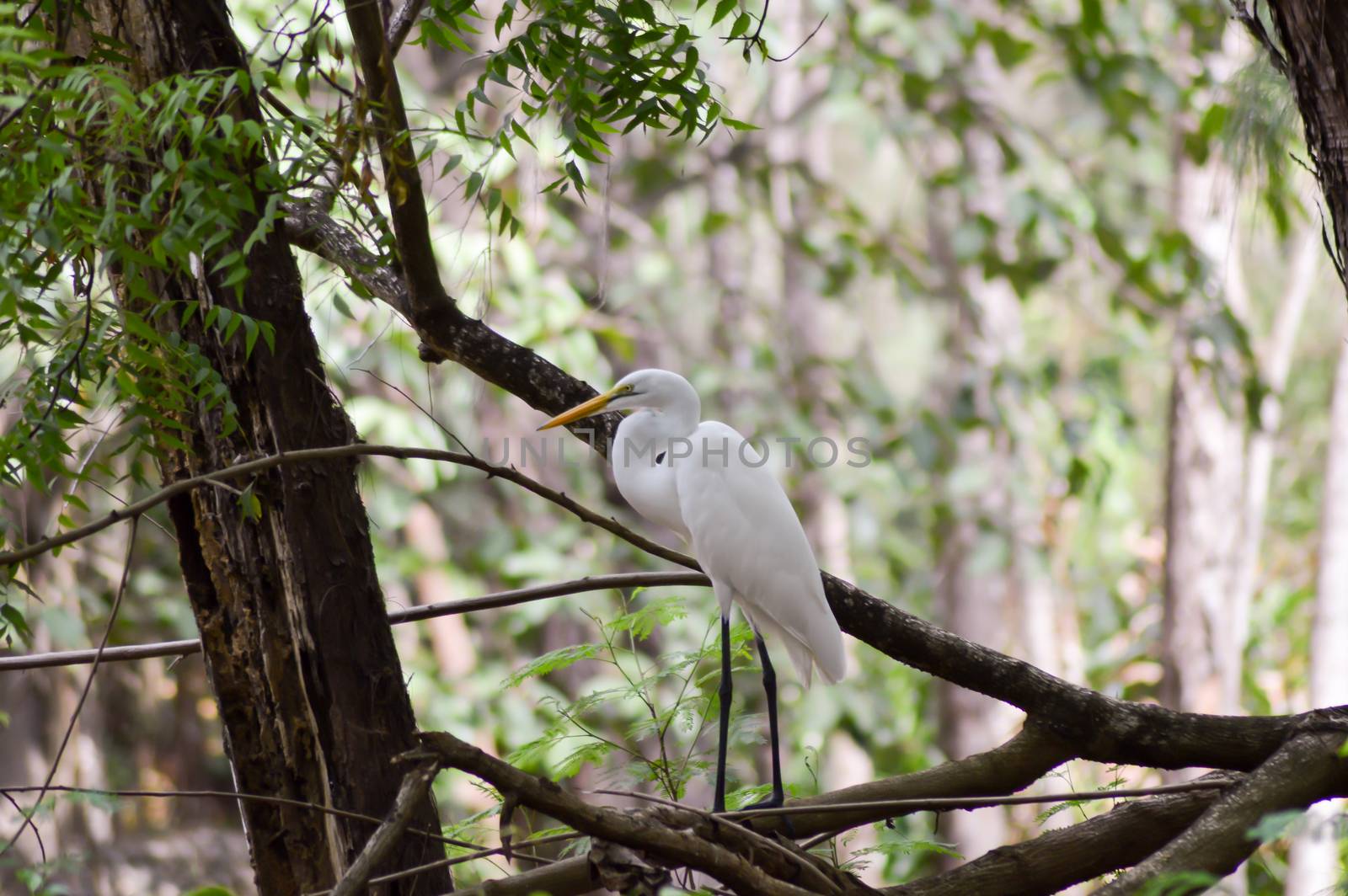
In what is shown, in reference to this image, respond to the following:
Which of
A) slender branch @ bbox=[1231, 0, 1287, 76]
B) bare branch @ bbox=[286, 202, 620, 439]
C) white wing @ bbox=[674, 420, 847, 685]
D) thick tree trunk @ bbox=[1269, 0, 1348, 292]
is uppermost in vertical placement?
slender branch @ bbox=[1231, 0, 1287, 76]

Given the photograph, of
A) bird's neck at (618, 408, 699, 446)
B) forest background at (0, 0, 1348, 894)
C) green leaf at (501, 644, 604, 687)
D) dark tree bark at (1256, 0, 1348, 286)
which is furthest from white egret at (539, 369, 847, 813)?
forest background at (0, 0, 1348, 894)

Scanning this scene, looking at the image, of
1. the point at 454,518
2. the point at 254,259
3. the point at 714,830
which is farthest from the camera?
the point at 454,518

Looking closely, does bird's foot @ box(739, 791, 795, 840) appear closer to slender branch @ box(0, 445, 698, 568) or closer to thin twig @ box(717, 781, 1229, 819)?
thin twig @ box(717, 781, 1229, 819)

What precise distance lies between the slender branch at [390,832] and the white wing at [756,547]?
1088mm

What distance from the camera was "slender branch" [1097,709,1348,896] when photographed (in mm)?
1605

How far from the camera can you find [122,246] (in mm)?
1389

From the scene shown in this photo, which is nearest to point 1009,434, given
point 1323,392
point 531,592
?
point 531,592

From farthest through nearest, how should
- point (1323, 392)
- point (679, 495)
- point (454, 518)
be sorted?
point (1323, 392) < point (454, 518) < point (679, 495)

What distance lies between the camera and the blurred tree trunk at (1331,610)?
473cm

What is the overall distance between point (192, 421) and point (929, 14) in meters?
4.83

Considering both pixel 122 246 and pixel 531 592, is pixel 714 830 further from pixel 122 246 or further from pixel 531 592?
pixel 122 246

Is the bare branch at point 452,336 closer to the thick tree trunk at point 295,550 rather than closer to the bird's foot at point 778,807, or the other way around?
the thick tree trunk at point 295,550

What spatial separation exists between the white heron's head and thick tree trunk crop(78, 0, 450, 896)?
0.56 meters

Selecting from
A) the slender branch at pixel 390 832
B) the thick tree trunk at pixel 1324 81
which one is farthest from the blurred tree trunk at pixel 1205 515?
the slender branch at pixel 390 832
